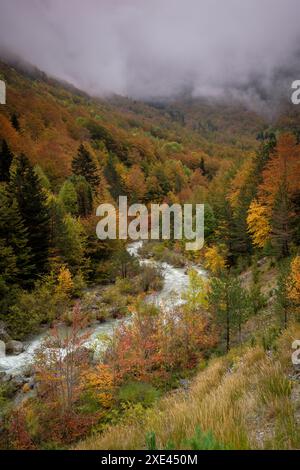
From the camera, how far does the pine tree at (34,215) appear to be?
30672 millimetres

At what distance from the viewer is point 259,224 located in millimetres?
33250

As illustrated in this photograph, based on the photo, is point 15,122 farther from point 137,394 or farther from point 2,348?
point 137,394

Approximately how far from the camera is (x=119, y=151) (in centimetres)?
10306

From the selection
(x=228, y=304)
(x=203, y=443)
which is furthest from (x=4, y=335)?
(x=203, y=443)

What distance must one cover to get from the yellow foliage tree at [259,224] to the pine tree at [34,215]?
21.9 metres

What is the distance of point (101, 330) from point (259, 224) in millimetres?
20070

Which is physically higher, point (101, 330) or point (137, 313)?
point (137, 313)

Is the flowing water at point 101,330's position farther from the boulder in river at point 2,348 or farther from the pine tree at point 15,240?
the pine tree at point 15,240

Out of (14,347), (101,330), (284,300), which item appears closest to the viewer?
(284,300)

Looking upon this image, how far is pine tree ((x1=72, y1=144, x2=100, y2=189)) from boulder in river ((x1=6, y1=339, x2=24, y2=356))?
42.5 metres

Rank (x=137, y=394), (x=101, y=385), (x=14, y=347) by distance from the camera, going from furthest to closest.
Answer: (x=14, y=347), (x=101, y=385), (x=137, y=394)

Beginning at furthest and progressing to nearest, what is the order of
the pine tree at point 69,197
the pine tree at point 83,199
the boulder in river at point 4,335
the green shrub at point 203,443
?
the pine tree at point 83,199, the pine tree at point 69,197, the boulder in river at point 4,335, the green shrub at point 203,443

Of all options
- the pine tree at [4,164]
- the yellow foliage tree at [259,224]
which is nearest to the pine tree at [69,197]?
the pine tree at [4,164]
